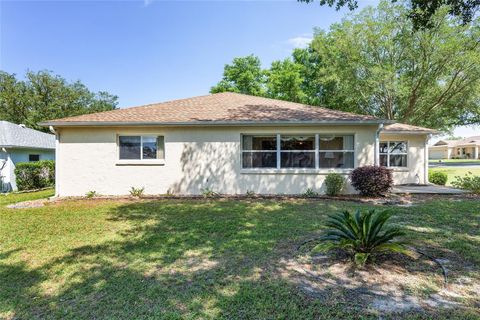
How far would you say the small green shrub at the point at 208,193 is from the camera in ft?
33.9

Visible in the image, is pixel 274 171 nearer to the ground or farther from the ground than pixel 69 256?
farther from the ground

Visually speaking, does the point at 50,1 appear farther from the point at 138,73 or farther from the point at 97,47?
the point at 138,73

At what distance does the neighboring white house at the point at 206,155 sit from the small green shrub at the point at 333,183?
16.5 inches

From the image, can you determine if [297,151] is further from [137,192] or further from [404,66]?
[404,66]

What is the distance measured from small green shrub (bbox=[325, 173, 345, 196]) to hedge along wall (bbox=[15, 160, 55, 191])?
47.3 feet

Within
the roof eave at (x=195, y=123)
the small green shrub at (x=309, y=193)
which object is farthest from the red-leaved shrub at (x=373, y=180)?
the roof eave at (x=195, y=123)

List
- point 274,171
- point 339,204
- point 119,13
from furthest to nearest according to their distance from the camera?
point 119,13 → point 274,171 → point 339,204

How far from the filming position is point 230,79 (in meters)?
32.5

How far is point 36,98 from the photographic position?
31422 millimetres

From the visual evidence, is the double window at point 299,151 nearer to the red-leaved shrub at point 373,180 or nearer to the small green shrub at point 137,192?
the red-leaved shrub at point 373,180

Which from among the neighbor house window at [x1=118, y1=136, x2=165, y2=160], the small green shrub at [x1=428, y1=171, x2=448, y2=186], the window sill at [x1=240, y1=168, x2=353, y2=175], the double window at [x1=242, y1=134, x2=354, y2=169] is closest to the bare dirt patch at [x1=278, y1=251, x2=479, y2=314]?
the window sill at [x1=240, y1=168, x2=353, y2=175]

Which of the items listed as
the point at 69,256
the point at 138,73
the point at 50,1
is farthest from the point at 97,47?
the point at 69,256

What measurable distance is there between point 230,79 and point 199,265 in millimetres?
30717

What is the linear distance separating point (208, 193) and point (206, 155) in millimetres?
1537
